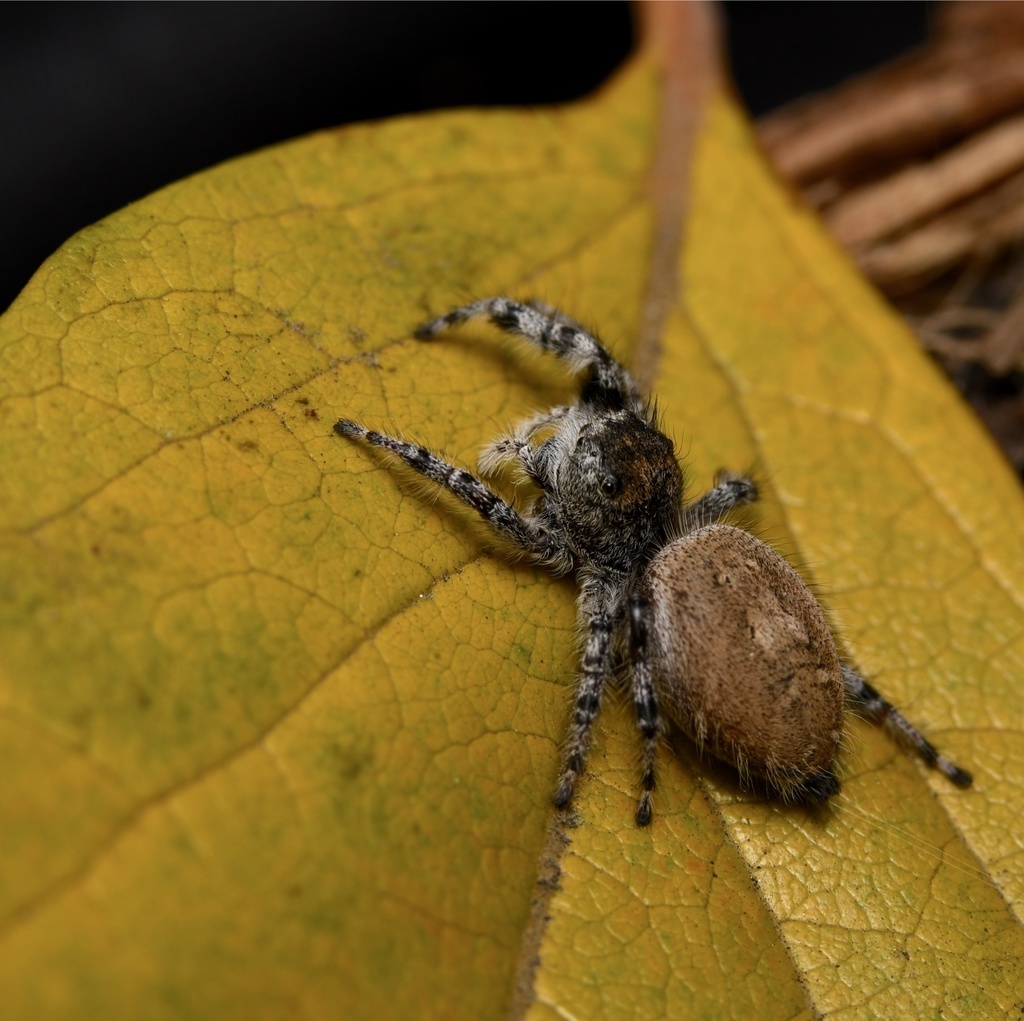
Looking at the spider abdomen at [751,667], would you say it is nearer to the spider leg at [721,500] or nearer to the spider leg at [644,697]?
the spider leg at [644,697]

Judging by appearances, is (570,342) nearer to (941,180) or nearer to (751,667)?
(751,667)

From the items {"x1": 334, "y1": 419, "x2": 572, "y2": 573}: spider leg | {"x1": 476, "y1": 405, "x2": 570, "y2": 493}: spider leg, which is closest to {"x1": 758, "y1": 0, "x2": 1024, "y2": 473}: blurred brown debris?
{"x1": 476, "y1": 405, "x2": 570, "y2": 493}: spider leg

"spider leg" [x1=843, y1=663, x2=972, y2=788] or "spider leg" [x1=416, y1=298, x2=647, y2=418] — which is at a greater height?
"spider leg" [x1=416, y1=298, x2=647, y2=418]

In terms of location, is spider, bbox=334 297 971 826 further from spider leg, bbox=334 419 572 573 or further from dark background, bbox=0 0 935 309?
dark background, bbox=0 0 935 309

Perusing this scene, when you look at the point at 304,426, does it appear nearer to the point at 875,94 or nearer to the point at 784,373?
the point at 784,373

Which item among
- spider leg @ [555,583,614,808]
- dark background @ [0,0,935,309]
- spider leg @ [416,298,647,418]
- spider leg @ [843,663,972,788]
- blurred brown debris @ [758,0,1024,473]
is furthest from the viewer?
dark background @ [0,0,935,309]

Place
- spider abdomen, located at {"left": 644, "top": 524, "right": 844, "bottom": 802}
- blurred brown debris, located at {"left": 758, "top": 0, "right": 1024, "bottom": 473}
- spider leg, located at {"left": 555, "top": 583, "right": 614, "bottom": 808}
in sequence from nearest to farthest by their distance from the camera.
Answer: spider leg, located at {"left": 555, "top": 583, "right": 614, "bottom": 808}
spider abdomen, located at {"left": 644, "top": 524, "right": 844, "bottom": 802}
blurred brown debris, located at {"left": 758, "top": 0, "right": 1024, "bottom": 473}
